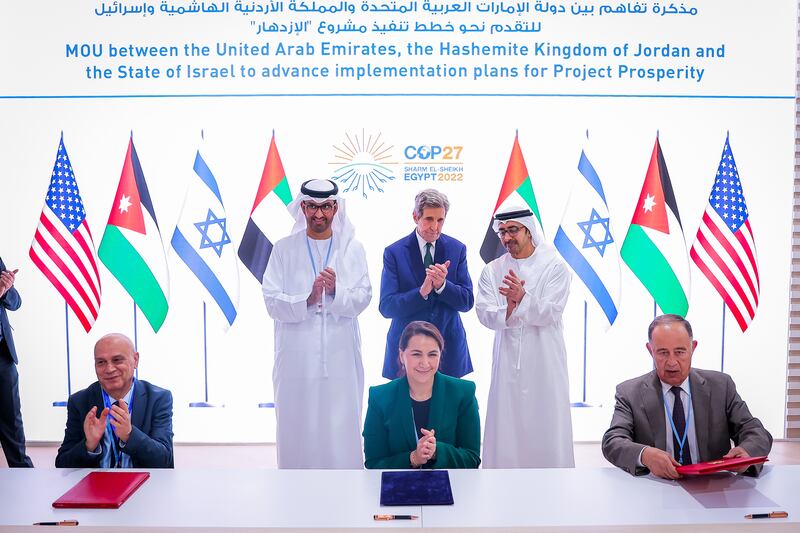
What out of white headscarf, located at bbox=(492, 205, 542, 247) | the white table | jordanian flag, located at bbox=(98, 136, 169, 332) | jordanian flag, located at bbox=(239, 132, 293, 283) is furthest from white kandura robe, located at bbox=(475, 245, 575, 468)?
jordanian flag, located at bbox=(98, 136, 169, 332)

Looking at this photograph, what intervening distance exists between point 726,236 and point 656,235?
1.65 ft

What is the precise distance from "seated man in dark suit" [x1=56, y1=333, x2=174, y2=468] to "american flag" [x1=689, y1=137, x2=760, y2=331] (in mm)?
3781

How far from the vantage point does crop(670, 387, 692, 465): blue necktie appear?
117 inches

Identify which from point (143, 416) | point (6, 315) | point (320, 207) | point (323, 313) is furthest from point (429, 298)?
point (6, 315)

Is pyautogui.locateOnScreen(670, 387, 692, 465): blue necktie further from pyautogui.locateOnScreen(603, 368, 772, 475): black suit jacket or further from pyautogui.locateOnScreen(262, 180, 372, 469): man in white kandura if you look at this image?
pyautogui.locateOnScreen(262, 180, 372, 469): man in white kandura

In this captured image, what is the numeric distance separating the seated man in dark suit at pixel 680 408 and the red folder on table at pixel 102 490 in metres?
1.90

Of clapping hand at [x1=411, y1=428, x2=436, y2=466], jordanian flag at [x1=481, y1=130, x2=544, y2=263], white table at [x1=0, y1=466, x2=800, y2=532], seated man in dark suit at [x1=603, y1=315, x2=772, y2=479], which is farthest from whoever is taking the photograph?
jordanian flag at [x1=481, y1=130, x2=544, y2=263]

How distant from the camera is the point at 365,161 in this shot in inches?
195

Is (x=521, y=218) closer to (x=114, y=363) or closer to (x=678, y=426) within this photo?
(x=678, y=426)

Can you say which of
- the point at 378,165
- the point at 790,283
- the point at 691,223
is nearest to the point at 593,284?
the point at 691,223

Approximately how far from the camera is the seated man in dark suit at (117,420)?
2883 mm
